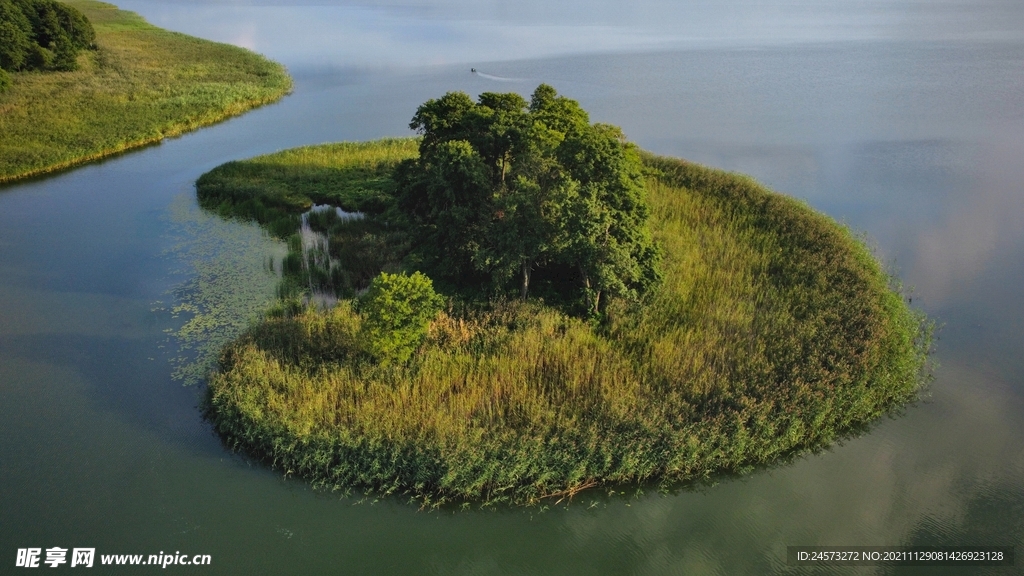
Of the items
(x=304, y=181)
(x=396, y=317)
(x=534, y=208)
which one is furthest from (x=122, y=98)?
(x=396, y=317)

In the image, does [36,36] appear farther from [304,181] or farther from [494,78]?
[304,181]

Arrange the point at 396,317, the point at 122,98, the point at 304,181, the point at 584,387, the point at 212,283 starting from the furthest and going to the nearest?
the point at 122,98, the point at 304,181, the point at 212,283, the point at 396,317, the point at 584,387

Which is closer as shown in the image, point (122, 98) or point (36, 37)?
point (122, 98)

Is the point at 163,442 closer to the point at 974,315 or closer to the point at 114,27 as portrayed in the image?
the point at 974,315

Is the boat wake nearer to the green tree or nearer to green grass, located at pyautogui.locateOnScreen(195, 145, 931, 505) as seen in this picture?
the green tree

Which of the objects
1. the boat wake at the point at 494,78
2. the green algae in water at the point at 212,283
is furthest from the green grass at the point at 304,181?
the boat wake at the point at 494,78

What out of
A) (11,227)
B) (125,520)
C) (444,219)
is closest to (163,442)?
(125,520)

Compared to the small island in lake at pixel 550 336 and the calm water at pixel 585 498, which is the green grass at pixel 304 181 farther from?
the small island in lake at pixel 550 336

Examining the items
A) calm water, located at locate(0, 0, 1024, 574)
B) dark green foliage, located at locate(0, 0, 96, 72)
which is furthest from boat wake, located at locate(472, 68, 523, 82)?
dark green foliage, located at locate(0, 0, 96, 72)
